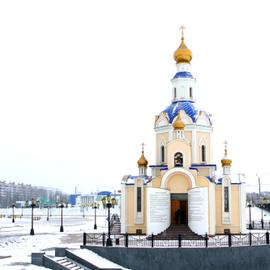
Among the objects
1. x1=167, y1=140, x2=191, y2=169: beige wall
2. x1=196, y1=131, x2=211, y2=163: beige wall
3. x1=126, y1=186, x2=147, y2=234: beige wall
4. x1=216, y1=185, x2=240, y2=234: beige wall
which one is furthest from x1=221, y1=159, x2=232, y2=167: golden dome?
x1=126, y1=186, x2=147, y2=234: beige wall

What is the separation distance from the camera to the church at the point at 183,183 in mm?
34375

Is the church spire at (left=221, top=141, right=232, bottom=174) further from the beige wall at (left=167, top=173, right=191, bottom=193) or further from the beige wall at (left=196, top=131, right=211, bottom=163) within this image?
the beige wall at (left=167, top=173, right=191, bottom=193)

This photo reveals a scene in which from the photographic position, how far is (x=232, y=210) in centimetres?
3659

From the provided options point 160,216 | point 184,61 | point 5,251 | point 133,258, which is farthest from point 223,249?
point 184,61

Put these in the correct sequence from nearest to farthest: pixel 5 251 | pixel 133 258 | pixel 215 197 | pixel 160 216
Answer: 1. pixel 133 258
2. pixel 5 251
3. pixel 160 216
4. pixel 215 197

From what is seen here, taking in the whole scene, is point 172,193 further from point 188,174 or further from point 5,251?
point 5,251

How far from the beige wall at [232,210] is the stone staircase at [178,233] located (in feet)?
11.1

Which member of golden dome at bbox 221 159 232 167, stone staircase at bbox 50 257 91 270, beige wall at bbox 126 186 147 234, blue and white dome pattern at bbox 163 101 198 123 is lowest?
stone staircase at bbox 50 257 91 270

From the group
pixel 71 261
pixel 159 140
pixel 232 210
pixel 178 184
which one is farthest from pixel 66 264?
pixel 159 140

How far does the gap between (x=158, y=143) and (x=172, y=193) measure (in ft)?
22.1

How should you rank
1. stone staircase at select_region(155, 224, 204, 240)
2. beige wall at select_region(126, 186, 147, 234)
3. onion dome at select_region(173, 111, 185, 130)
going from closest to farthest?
stone staircase at select_region(155, 224, 204, 240), onion dome at select_region(173, 111, 185, 130), beige wall at select_region(126, 186, 147, 234)

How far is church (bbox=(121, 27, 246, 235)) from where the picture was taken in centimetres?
3438

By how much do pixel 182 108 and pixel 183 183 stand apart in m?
7.59

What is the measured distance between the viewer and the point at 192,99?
41.4 m
